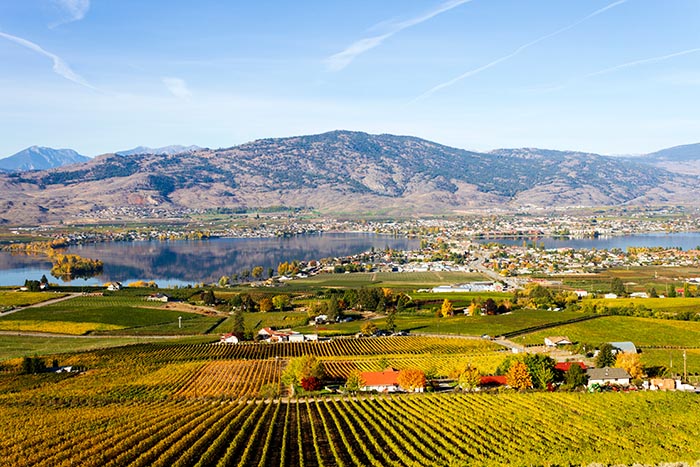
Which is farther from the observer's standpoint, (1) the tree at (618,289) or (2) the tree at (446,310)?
(1) the tree at (618,289)

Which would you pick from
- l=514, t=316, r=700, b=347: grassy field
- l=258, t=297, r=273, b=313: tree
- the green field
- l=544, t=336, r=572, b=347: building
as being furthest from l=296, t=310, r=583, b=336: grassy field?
the green field

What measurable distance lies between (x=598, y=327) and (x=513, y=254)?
222 ft

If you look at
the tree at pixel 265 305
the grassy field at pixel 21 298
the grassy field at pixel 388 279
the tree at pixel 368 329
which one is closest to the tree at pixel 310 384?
the tree at pixel 368 329

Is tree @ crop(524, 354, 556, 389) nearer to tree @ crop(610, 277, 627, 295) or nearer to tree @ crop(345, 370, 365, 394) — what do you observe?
tree @ crop(345, 370, 365, 394)

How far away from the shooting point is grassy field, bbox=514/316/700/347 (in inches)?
1834

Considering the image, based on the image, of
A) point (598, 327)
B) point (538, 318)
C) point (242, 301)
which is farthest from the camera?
point (242, 301)

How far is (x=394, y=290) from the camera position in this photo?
7681 centimetres

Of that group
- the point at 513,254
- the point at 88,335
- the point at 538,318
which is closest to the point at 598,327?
the point at 538,318

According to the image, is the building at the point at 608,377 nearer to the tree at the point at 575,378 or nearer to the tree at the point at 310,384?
the tree at the point at 575,378

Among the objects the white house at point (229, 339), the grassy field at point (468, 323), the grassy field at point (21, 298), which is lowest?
the grassy field at point (468, 323)

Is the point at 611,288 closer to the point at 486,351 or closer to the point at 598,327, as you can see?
the point at 598,327

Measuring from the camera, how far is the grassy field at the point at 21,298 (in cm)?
6675

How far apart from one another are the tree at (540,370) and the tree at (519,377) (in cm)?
60

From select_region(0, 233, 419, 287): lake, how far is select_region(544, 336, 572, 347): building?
58244 millimetres
